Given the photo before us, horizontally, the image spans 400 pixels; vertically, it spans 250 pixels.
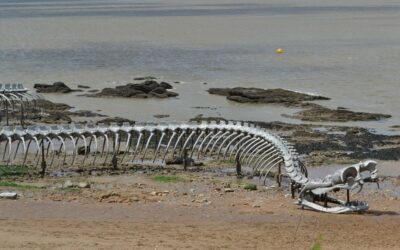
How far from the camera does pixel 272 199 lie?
16891 millimetres

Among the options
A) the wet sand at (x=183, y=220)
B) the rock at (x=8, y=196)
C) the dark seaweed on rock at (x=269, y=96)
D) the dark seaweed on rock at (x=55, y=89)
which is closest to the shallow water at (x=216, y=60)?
the dark seaweed on rock at (x=269, y=96)

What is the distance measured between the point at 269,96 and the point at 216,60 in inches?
680

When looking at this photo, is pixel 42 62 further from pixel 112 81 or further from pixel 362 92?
pixel 362 92

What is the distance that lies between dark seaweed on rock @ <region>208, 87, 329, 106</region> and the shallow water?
47 cm

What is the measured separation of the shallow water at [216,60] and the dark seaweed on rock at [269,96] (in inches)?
18.7

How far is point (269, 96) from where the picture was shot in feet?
104

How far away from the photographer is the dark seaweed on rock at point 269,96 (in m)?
31.2

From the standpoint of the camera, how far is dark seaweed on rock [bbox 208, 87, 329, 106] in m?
31.2

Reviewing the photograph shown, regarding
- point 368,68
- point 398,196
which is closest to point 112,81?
point 368,68

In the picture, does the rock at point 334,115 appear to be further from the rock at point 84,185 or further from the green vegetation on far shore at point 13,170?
the rock at point 84,185

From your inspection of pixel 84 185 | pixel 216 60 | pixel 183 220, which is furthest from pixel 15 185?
pixel 216 60

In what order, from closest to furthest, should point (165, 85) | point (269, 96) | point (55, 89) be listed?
point (269, 96) < point (55, 89) < point (165, 85)

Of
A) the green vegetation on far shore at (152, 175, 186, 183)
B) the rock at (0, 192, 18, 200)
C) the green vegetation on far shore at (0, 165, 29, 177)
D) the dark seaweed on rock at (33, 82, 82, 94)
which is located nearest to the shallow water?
the dark seaweed on rock at (33, 82, 82, 94)

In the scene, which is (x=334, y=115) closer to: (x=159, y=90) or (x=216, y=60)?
(x=159, y=90)
